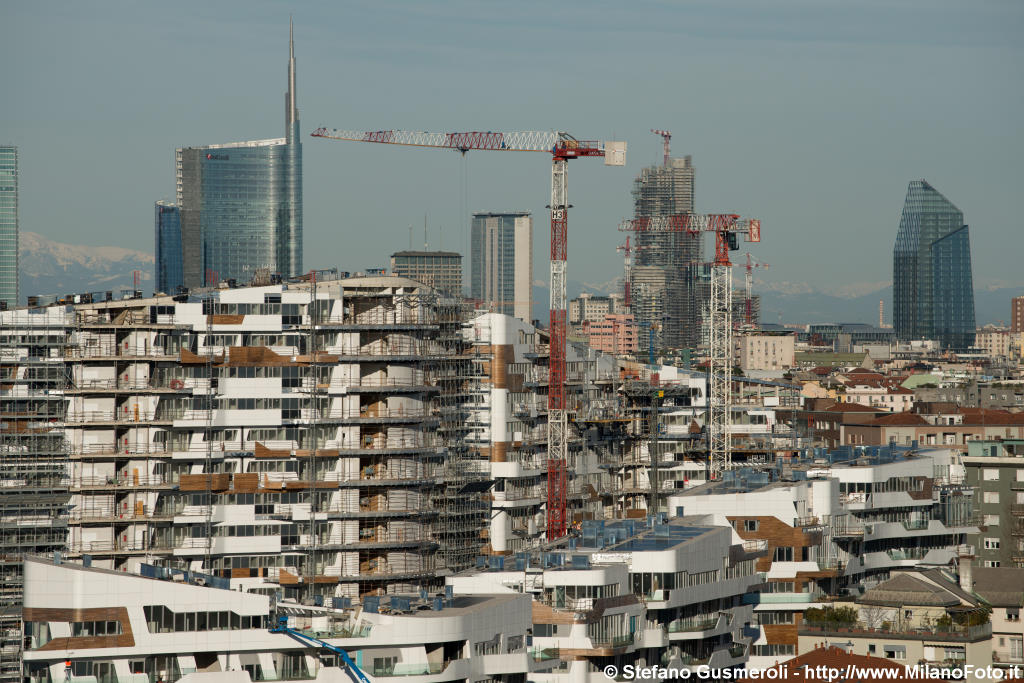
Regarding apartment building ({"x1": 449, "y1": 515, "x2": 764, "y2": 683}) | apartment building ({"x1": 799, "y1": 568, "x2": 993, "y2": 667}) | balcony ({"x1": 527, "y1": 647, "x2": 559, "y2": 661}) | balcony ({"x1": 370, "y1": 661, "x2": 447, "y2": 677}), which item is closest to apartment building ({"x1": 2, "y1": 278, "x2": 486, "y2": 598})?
apartment building ({"x1": 449, "y1": 515, "x2": 764, "y2": 683})

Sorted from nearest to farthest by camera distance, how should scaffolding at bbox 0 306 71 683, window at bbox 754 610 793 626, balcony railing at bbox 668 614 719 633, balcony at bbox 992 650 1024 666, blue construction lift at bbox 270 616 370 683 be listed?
1. blue construction lift at bbox 270 616 370 683
2. balcony railing at bbox 668 614 719 633
3. balcony at bbox 992 650 1024 666
4. window at bbox 754 610 793 626
5. scaffolding at bbox 0 306 71 683

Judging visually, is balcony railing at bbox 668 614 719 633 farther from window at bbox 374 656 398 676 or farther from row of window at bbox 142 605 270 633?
row of window at bbox 142 605 270 633

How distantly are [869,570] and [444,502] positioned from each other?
72.4 ft

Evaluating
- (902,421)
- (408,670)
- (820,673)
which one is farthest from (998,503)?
(408,670)

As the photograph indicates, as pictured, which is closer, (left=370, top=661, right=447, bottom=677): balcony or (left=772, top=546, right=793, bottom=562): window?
(left=370, top=661, right=447, bottom=677): balcony

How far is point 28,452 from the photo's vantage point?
103 m

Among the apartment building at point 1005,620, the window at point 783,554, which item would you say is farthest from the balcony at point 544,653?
the apartment building at point 1005,620

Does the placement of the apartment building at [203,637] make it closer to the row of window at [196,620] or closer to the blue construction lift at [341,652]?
the row of window at [196,620]

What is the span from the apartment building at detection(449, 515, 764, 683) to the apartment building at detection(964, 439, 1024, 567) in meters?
46.2

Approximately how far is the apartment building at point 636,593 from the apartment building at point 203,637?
7.14 meters

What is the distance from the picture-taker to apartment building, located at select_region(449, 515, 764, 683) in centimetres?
6894

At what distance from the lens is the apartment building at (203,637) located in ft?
200

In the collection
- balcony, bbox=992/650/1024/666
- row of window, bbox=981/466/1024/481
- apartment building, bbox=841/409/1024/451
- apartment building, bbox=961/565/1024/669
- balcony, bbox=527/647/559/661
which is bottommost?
balcony, bbox=992/650/1024/666

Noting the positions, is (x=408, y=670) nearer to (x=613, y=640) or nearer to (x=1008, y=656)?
(x=613, y=640)
